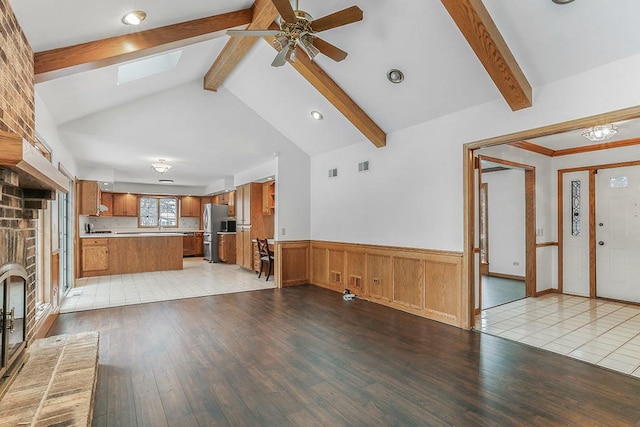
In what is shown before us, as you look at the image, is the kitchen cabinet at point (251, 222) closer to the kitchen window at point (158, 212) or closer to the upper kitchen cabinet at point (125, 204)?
the kitchen window at point (158, 212)

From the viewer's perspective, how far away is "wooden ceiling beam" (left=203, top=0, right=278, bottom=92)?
11.6 feet

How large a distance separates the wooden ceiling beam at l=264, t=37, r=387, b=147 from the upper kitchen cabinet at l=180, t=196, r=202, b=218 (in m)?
8.71

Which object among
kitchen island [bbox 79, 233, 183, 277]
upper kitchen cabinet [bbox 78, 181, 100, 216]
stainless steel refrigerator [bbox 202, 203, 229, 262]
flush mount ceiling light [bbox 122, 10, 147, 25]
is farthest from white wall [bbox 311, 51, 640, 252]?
upper kitchen cabinet [bbox 78, 181, 100, 216]

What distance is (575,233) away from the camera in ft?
18.9

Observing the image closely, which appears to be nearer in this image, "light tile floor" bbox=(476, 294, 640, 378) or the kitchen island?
"light tile floor" bbox=(476, 294, 640, 378)

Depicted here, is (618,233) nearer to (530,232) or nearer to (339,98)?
(530,232)

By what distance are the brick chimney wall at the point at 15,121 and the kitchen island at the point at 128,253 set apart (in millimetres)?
5243

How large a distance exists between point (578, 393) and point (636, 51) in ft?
8.82

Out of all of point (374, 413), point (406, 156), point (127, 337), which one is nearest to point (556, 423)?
point (374, 413)

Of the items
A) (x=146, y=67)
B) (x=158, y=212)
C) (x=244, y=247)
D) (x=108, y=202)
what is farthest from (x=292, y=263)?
(x=108, y=202)

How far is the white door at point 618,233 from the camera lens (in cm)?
510

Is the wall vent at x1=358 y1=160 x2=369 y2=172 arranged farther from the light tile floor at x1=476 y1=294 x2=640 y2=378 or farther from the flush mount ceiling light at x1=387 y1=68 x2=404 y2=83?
the light tile floor at x1=476 y1=294 x2=640 y2=378

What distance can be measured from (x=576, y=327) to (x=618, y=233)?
2347mm

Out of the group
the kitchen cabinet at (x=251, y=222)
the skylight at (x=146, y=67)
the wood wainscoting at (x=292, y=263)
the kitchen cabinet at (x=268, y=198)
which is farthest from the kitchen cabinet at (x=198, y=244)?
the skylight at (x=146, y=67)
